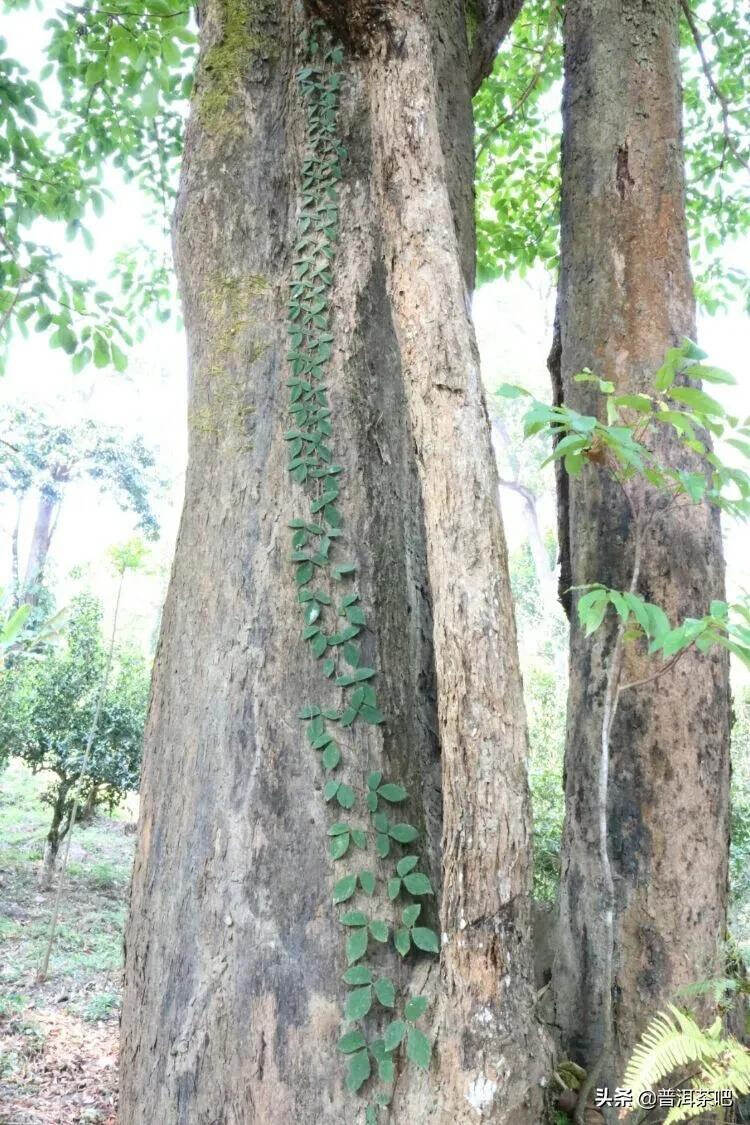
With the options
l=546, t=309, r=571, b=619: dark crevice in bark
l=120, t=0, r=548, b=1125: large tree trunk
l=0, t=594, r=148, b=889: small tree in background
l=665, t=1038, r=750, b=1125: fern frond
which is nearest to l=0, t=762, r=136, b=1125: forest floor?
l=0, t=594, r=148, b=889: small tree in background

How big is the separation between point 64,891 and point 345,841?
277 inches

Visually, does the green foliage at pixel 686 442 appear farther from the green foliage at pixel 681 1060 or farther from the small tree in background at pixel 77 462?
the small tree in background at pixel 77 462

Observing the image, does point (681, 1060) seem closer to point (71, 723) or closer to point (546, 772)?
point (546, 772)

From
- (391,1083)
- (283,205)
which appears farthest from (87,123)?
(391,1083)

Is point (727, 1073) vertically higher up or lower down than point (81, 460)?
lower down

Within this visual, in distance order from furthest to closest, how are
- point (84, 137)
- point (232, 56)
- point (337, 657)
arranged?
point (84, 137) → point (232, 56) → point (337, 657)

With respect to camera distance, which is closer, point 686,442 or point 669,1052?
point 669,1052

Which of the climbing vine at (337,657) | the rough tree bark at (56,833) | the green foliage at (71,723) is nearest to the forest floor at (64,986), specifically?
the rough tree bark at (56,833)

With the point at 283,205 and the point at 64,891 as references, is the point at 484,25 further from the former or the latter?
the point at 64,891

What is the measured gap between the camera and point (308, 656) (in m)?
2.09

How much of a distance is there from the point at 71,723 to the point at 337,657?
6543 millimetres

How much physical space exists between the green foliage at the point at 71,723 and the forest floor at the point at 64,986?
0.84 meters

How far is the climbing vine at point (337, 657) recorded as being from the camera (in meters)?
1.74

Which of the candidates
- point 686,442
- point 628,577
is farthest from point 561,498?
point 686,442
